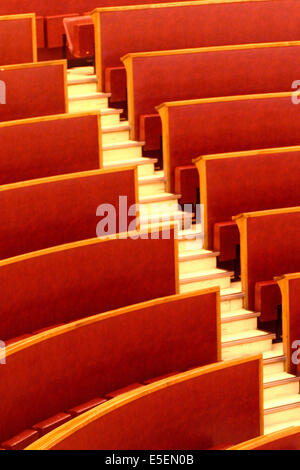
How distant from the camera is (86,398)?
0.84m

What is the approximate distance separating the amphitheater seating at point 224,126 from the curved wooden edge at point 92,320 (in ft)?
0.65

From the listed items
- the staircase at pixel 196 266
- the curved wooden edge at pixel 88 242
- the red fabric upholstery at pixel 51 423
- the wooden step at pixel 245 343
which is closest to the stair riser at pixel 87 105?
the staircase at pixel 196 266

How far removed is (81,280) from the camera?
913 millimetres

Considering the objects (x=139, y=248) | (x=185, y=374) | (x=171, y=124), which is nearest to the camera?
(x=185, y=374)

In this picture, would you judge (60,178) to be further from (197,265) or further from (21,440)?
(21,440)

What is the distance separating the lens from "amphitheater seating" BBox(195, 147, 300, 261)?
A: 1.01 metres

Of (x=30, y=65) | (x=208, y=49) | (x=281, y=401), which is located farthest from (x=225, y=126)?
(x=281, y=401)

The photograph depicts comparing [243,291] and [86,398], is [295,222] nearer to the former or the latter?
[243,291]

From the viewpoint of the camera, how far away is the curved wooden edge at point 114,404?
0.70 metres

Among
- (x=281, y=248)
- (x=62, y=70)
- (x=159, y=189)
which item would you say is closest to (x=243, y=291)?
(x=281, y=248)

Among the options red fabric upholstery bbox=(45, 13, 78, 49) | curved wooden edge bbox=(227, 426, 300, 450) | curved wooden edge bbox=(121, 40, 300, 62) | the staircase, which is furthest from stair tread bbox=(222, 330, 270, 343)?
red fabric upholstery bbox=(45, 13, 78, 49)

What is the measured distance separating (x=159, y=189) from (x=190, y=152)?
0.16 ft

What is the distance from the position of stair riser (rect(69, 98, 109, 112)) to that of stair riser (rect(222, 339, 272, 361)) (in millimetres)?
336

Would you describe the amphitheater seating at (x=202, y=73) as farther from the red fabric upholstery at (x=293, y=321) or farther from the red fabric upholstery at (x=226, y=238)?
the red fabric upholstery at (x=293, y=321)
